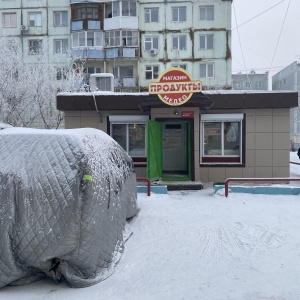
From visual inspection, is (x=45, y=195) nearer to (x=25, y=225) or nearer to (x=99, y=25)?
(x=25, y=225)

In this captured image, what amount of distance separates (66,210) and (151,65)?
30.3m

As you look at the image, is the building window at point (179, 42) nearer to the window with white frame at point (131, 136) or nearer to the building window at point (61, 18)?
the building window at point (61, 18)

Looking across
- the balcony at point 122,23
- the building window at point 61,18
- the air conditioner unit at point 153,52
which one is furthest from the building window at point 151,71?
the building window at point 61,18

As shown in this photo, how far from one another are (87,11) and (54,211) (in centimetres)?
3247

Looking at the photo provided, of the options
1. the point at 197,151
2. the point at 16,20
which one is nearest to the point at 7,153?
the point at 197,151

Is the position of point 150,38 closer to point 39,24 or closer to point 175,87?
point 39,24

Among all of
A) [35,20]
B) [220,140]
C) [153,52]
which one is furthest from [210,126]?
[35,20]

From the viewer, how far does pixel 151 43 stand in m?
33.2

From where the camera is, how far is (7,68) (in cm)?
2333

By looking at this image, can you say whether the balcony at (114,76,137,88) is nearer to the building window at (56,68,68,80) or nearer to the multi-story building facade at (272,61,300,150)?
the building window at (56,68,68,80)

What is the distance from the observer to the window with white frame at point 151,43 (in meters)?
33.2

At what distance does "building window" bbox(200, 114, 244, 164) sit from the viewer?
1220 cm

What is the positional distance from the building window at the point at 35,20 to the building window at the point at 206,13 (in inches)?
629

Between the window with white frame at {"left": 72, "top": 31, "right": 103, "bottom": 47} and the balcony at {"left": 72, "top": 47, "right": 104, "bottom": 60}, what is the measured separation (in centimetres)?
47
